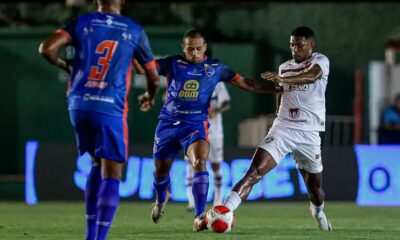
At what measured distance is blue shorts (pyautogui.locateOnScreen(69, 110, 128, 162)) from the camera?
7867 millimetres

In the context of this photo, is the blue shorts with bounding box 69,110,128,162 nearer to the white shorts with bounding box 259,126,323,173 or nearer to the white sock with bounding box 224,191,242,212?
the white sock with bounding box 224,191,242,212

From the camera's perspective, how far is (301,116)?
427 inches

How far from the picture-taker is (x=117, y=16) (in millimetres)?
7945

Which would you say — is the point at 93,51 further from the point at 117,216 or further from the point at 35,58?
the point at 35,58

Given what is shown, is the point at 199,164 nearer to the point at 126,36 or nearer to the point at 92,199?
the point at 92,199

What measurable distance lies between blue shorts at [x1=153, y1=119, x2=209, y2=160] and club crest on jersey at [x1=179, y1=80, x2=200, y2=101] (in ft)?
0.95

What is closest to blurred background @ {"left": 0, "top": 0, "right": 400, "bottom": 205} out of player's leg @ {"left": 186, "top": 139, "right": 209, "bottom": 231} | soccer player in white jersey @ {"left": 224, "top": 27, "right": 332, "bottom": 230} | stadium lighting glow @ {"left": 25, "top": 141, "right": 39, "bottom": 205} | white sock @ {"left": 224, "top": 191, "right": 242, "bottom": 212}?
stadium lighting glow @ {"left": 25, "top": 141, "right": 39, "bottom": 205}

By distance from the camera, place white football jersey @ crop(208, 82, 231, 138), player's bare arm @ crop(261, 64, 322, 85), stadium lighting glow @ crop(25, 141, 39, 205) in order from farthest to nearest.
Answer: stadium lighting glow @ crop(25, 141, 39, 205)
white football jersey @ crop(208, 82, 231, 138)
player's bare arm @ crop(261, 64, 322, 85)

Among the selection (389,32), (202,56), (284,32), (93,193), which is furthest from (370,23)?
(93,193)

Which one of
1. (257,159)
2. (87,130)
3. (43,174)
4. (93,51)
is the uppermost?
(93,51)

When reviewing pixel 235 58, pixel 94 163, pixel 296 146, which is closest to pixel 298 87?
pixel 296 146

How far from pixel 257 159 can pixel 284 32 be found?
45.4ft

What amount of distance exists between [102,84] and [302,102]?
3553 millimetres

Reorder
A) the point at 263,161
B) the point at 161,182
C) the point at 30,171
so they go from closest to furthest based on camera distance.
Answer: the point at 263,161 → the point at 161,182 → the point at 30,171
